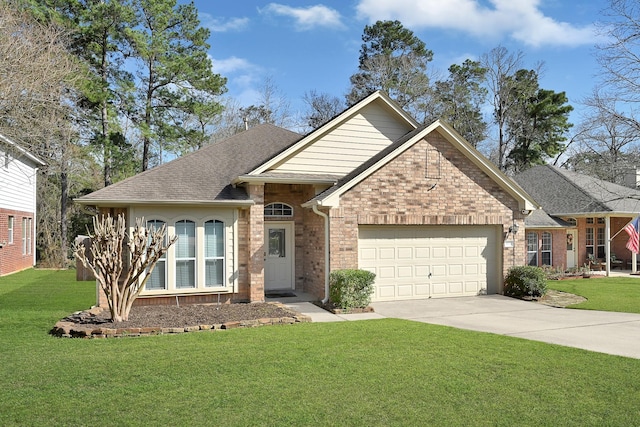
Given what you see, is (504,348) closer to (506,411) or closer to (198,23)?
(506,411)

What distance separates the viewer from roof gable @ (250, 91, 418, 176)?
13.7 meters

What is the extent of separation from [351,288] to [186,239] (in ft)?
14.6

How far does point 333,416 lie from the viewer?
5121mm

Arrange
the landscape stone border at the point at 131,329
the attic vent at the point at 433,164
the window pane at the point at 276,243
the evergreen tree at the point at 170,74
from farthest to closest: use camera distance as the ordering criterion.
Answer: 1. the evergreen tree at the point at 170,74
2. the window pane at the point at 276,243
3. the attic vent at the point at 433,164
4. the landscape stone border at the point at 131,329

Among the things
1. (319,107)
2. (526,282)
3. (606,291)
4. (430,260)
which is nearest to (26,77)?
(430,260)

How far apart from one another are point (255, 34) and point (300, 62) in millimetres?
6169

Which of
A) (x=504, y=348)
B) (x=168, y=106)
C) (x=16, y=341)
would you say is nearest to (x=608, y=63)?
(x=504, y=348)

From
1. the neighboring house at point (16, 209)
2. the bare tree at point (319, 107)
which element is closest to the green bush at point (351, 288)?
the neighboring house at point (16, 209)

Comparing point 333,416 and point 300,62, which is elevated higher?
point 300,62

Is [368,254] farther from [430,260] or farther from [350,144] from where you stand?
[350,144]

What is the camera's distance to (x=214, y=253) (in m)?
12.7

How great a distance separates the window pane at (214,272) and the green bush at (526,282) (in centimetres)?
840

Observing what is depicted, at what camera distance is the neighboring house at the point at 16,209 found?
2003 centimetres

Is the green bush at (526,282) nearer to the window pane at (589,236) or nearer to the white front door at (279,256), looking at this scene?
the white front door at (279,256)
